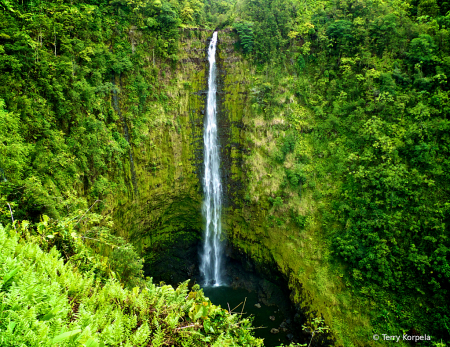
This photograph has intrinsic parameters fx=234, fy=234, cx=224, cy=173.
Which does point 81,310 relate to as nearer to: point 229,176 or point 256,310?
point 256,310

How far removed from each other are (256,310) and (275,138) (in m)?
12.0

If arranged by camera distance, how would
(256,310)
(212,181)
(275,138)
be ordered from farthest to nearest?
(212,181), (275,138), (256,310)

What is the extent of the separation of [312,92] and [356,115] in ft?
12.8

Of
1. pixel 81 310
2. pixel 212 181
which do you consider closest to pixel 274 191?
pixel 212 181

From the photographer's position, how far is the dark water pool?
13.6 m

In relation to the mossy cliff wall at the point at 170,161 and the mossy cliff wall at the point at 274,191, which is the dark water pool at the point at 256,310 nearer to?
the mossy cliff wall at the point at 274,191

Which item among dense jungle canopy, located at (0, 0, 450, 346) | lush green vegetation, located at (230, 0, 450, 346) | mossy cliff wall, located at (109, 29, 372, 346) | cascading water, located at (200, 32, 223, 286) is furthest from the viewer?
cascading water, located at (200, 32, 223, 286)

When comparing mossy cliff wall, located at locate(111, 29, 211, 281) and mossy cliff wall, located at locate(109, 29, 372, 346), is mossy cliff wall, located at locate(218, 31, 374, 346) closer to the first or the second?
mossy cliff wall, located at locate(109, 29, 372, 346)

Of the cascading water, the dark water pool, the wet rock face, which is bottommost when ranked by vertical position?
the dark water pool

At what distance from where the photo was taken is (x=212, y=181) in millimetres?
18531

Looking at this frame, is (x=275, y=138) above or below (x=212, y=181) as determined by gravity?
above

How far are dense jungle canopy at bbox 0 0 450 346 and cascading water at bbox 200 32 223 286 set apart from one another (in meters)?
1.56

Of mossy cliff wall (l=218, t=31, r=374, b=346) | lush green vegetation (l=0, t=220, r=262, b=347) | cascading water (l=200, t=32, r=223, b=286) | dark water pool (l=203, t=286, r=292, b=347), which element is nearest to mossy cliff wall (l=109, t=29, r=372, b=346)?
mossy cliff wall (l=218, t=31, r=374, b=346)

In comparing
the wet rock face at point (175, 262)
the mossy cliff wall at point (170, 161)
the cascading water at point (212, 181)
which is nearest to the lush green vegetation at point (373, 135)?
the cascading water at point (212, 181)
